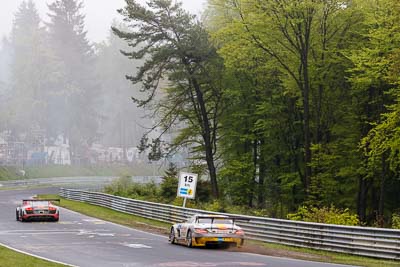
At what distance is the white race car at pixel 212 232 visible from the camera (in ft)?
76.8

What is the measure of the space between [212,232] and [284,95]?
2963 centimetres

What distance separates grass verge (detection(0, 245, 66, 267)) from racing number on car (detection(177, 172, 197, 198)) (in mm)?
15368

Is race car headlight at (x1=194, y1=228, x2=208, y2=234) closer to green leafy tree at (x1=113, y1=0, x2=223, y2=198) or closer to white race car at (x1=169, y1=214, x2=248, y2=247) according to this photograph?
white race car at (x1=169, y1=214, x2=248, y2=247)

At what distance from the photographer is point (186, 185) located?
3609 cm

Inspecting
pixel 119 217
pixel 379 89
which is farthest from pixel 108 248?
pixel 379 89

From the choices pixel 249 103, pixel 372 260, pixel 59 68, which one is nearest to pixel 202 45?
pixel 249 103

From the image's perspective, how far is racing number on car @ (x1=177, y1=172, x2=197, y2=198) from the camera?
1410 inches

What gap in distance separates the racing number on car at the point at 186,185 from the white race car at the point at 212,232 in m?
11.4

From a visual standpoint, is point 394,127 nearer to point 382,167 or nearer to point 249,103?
point 382,167

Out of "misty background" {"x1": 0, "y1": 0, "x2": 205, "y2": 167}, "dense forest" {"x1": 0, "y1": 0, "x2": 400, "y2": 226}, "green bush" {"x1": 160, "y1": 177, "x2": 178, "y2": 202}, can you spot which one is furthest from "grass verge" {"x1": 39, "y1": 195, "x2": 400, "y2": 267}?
"misty background" {"x1": 0, "y1": 0, "x2": 205, "y2": 167}

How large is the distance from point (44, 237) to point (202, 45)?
1149 inches

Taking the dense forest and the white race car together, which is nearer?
the white race car

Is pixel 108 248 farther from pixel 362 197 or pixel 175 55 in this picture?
pixel 175 55

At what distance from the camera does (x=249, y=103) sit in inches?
2224
